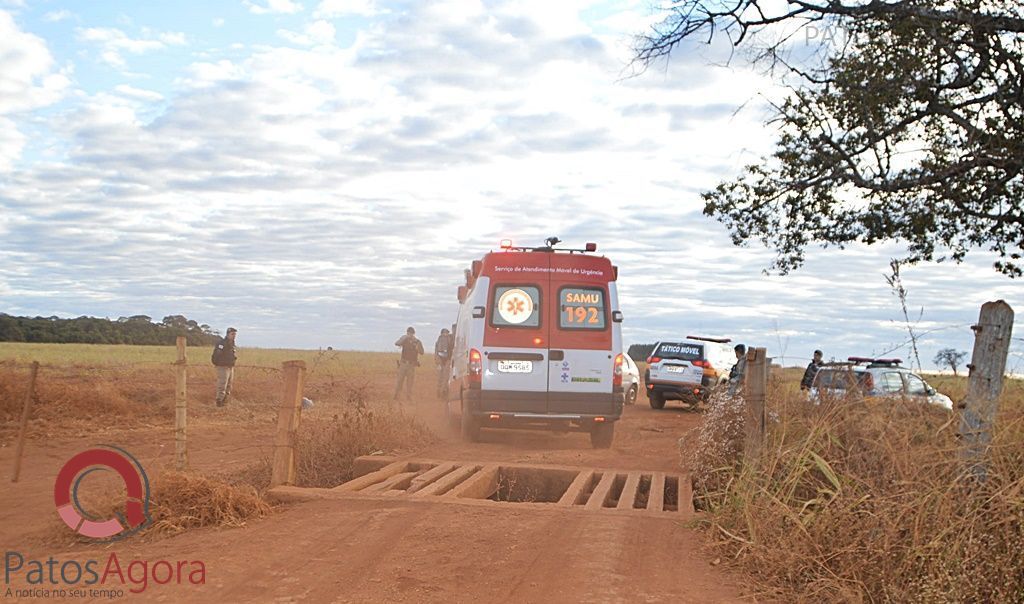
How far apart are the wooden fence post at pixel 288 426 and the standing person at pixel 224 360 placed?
1089 cm

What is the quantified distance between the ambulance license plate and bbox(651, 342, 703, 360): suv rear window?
11.6m

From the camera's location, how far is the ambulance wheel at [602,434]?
13.8m

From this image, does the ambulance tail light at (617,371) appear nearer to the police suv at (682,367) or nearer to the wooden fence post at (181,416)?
the wooden fence post at (181,416)

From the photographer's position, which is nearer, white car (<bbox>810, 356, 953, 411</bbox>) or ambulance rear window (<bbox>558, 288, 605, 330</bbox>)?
white car (<bbox>810, 356, 953, 411</bbox>)

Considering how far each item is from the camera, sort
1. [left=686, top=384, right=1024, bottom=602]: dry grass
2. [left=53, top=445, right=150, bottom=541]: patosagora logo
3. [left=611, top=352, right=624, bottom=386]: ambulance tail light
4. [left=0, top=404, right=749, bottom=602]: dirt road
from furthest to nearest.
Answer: [left=611, top=352, right=624, bottom=386]: ambulance tail light → [left=53, top=445, right=150, bottom=541]: patosagora logo → [left=0, top=404, right=749, bottom=602]: dirt road → [left=686, top=384, right=1024, bottom=602]: dry grass

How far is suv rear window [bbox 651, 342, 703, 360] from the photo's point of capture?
24.2 metres

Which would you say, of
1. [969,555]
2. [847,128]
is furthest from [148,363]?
[969,555]

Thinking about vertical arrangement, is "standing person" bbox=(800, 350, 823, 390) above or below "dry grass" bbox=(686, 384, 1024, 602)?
above

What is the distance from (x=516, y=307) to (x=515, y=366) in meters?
0.84

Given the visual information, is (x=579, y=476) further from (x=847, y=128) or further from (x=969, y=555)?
(x=847, y=128)

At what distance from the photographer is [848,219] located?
619 inches

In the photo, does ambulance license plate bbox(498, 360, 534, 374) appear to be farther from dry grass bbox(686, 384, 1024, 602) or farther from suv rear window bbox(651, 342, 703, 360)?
suv rear window bbox(651, 342, 703, 360)

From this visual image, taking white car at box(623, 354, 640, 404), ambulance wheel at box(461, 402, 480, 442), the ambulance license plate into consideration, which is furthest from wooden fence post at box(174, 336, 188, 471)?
white car at box(623, 354, 640, 404)

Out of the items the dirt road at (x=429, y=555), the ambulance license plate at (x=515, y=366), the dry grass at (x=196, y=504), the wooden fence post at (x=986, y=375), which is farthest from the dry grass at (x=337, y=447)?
the wooden fence post at (x=986, y=375)
